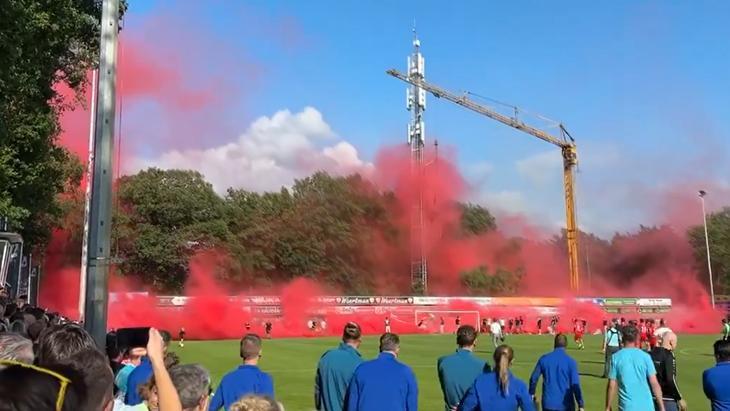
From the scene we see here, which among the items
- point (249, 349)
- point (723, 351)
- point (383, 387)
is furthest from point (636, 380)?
point (249, 349)

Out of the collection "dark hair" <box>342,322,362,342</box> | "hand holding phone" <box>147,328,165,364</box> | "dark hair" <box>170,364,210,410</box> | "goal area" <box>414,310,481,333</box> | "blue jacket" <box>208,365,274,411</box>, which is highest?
"hand holding phone" <box>147,328,165,364</box>

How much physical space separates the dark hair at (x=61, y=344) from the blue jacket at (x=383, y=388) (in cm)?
330

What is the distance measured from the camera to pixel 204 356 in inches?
1142

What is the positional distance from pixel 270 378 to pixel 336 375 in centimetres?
106

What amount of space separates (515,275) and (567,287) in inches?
266

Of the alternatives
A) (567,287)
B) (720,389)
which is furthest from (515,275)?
(720,389)

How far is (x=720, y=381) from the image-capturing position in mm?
7004

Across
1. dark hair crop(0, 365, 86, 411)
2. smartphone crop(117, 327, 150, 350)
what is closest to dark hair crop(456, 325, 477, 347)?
smartphone crop(117, 327, 150, 350)

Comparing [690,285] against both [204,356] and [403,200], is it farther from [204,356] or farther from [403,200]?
[204,356]

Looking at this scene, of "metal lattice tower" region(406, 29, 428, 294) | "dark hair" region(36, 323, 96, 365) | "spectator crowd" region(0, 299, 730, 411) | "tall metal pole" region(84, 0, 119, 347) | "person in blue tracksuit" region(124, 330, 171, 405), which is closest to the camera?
"spectator crowd" region(0, 299, 730, 411)

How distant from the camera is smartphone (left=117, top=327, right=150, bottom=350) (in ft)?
11.6

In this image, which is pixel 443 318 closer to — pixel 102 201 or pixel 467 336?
pixel 467 336

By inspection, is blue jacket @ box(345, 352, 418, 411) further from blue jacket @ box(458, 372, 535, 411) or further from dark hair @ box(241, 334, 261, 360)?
dark hair @ box(241, 334, 261, 360)

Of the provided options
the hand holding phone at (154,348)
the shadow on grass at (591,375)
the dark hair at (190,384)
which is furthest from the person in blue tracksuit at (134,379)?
the shadow on grass at (591,375)
